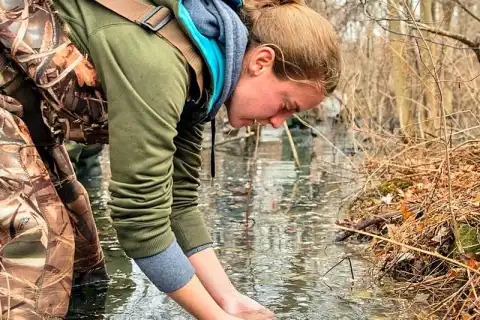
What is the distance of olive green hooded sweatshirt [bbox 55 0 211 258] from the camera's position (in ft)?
6.57

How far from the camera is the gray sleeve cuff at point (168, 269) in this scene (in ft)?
6.85

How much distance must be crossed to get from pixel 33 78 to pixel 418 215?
2.13 m

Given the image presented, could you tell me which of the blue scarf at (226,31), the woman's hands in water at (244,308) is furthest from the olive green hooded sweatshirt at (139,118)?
the woman's hands in water at (244,308)

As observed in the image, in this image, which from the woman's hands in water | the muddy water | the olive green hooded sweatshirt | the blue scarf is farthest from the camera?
the muddy water

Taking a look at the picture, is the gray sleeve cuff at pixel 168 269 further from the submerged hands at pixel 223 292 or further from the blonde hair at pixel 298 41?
the blonde hair at pixel 298 41

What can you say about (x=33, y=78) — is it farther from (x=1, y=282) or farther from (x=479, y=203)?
(x=479, y=203)

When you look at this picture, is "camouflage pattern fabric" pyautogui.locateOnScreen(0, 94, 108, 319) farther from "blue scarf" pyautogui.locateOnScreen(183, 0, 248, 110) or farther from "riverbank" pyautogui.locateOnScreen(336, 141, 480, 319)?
"riverbank" pyautogui.locateOnScreen(336, 141, 480, 319)

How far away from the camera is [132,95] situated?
2.00 m

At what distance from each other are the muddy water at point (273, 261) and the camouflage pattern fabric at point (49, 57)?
0.86 m

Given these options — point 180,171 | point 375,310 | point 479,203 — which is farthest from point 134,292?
point 479,203

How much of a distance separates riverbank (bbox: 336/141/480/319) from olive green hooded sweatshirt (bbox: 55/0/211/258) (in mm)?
756

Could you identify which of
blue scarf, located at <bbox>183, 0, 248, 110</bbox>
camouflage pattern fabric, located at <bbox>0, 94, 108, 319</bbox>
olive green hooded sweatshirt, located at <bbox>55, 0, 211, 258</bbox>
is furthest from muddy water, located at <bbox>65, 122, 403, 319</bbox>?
blue scarf, located at <bbox>183, 0, 248, 110</bbox>

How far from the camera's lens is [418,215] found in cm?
364

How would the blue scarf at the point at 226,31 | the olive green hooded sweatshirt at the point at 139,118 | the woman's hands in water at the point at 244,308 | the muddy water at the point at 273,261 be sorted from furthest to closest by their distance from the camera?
the muddy water at the point at 273,261, the woman's hands in water at the point at 244,308, the blue scarf at the point at 226,31, the olive green hooded sweatshirt at the point at 139,118
